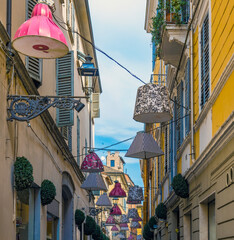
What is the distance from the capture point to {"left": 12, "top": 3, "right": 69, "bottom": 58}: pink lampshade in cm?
731

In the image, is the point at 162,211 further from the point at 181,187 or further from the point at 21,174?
the point at 21,174

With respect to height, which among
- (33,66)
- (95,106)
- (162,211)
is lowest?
(162,211)

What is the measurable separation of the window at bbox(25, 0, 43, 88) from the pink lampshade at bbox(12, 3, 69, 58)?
9.82 feet

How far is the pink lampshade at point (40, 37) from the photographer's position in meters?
7.31

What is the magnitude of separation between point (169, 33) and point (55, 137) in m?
4.18

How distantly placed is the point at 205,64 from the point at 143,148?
5542 millimetres

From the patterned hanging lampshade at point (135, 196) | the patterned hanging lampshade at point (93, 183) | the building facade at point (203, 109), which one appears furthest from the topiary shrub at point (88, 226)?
the building facade at point (203, 109)

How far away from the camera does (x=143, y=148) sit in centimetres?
1573

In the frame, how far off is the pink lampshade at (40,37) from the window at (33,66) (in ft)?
9.82

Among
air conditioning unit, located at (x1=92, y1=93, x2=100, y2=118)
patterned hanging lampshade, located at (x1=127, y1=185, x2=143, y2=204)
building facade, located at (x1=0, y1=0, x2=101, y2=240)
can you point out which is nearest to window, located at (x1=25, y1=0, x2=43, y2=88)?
building facade, located at (x1=0, y1=0, x2=101, y2=240)

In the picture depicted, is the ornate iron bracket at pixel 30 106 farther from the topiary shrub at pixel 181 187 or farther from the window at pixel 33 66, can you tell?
the topiary shrub at pixel 181 187

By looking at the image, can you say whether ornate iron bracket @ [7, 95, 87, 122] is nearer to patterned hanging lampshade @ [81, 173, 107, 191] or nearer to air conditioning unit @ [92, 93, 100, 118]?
patterned hanging lampshade @ [81, 173, 107, 191]

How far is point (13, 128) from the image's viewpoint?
920 centimetres

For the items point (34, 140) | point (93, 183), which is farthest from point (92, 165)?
point (34, 140)
